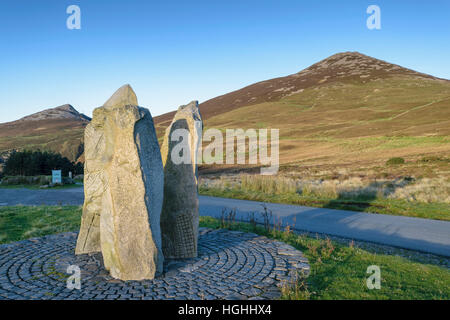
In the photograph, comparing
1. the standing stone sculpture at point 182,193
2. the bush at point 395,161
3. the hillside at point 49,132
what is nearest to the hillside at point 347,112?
the bush at point 395,161

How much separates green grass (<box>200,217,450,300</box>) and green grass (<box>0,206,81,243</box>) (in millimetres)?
6876

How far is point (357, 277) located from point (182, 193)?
356 centimetres

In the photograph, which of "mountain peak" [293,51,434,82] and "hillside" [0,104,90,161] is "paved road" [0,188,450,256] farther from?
"mountain peak" [293,51,434,82]

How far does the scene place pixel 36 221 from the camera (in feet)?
35.8

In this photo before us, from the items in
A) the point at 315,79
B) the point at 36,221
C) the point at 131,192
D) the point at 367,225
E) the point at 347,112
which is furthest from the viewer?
the point at 315,79

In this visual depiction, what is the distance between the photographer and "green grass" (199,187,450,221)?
1135cm

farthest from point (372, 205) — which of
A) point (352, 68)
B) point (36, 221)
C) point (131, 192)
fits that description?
point (352, 68)

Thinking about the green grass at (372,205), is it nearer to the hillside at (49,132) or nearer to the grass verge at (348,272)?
the grass verge at (348,272)

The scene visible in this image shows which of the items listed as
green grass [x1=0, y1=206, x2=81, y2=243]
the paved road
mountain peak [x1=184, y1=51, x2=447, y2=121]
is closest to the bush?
the paved road

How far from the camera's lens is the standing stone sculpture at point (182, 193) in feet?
22.3

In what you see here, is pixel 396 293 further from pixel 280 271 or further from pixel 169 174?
pixel 169 174

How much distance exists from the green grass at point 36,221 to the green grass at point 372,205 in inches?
311

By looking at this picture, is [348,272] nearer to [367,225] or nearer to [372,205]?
[367,225]

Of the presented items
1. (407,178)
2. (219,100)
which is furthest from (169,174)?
(219,100)
